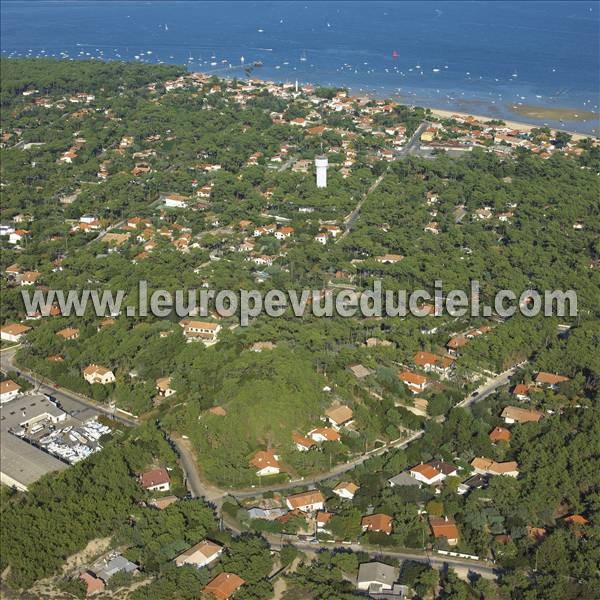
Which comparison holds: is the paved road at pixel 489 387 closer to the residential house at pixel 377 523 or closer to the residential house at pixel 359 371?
the residential house at pixel 359 371

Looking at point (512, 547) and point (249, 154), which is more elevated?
point (249, 154)

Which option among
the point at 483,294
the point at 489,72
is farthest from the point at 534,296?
the point at 489,72

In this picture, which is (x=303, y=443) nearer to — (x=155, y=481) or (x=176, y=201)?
(x=155, y=481)

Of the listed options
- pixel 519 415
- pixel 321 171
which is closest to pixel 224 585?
pixel 519 415

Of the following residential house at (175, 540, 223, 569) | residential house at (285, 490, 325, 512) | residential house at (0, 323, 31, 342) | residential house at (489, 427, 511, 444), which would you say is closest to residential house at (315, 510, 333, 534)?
residential house at (285, 490, 325, 512)

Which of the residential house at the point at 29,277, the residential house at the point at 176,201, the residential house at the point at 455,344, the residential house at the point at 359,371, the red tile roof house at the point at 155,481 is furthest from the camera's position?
the residential house at the point at 176,201

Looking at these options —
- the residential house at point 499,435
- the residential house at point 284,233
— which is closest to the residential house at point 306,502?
the residential house at point 499,435

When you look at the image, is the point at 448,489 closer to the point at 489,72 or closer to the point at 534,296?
the point at 534,296

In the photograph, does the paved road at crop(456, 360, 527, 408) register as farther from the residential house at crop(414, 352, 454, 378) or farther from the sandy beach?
the sandy beach
